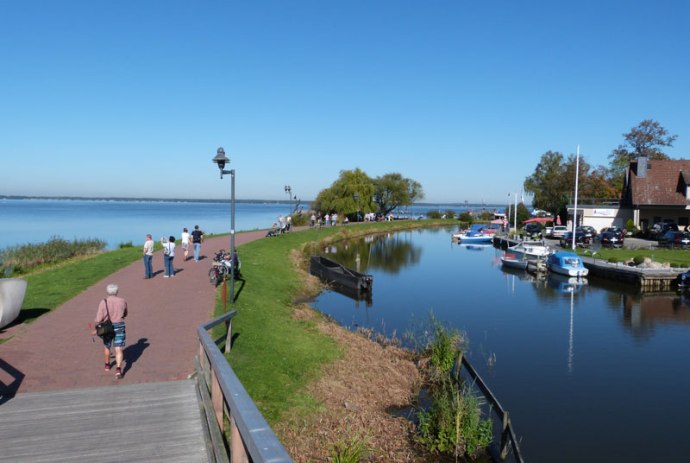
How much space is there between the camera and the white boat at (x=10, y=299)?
13648mm

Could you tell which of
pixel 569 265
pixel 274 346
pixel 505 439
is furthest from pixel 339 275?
pixel 505 439

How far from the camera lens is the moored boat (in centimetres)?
2896

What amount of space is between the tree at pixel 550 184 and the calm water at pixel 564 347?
39.4 metres

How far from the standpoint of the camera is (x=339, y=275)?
30.6 metres

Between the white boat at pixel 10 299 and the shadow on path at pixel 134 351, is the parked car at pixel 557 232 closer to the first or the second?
the shadow on path at pixel 134 351

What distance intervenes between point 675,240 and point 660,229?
8.23 m

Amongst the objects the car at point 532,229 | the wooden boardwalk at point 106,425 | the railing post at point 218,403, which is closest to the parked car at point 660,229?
the car at point 532,229

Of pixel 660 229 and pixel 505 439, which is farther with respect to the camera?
pixel 660 229

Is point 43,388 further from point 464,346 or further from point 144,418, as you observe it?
Result: point 464,346

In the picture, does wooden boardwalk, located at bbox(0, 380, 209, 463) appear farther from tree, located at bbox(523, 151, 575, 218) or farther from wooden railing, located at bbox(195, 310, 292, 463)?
tree, located at bbox(523, 151, 575, 218)

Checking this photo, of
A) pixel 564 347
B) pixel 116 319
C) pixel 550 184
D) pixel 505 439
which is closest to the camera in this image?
pixel 116 319

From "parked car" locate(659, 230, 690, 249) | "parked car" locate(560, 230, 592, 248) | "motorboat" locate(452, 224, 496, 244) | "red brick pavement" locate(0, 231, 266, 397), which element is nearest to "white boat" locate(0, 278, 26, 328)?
"red brick pavement" locate(0, 231, 266, 397)

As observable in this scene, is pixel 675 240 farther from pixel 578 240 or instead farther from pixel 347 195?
pixel 347 195

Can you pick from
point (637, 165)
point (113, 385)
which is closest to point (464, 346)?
point (113, 385)
